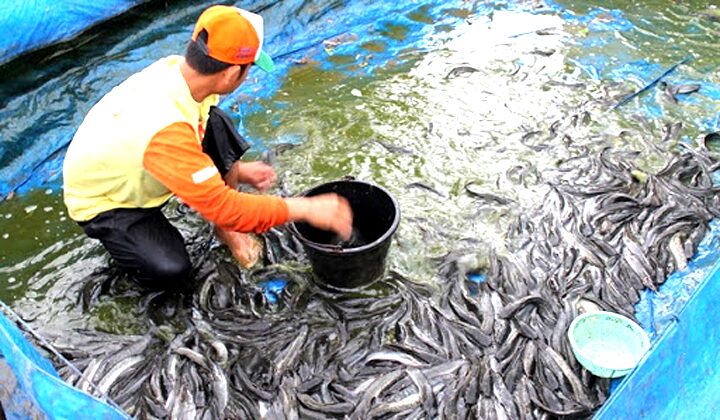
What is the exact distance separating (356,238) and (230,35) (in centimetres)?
159

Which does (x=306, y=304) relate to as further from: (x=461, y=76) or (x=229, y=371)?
(x=461, y=76)

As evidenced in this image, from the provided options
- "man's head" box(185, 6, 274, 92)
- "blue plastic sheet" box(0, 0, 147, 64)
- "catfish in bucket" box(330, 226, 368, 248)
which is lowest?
"catfish in bucket" box(330, 226, 368, 248)

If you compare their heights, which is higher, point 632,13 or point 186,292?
point 186,292

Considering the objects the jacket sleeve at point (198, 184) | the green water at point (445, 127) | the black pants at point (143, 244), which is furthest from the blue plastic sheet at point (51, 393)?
the green water at point (445, 127)

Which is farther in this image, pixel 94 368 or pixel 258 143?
pixel 258 143

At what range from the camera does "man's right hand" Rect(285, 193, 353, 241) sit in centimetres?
321

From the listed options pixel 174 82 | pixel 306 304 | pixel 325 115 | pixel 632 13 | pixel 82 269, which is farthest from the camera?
pixel 632 13

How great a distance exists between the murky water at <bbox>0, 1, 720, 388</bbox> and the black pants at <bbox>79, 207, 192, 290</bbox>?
1.25 feet

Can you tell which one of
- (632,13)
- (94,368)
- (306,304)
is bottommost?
(632,13)

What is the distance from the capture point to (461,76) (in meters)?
6.12

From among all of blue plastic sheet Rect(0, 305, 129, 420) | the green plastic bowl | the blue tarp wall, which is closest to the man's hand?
blue plastic sheet Rect(0, 305, 129, 420)

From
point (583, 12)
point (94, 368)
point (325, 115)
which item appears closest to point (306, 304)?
point (94, 368)

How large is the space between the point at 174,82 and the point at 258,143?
2.07 m

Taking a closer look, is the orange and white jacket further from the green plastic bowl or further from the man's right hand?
the green plastic bowl
